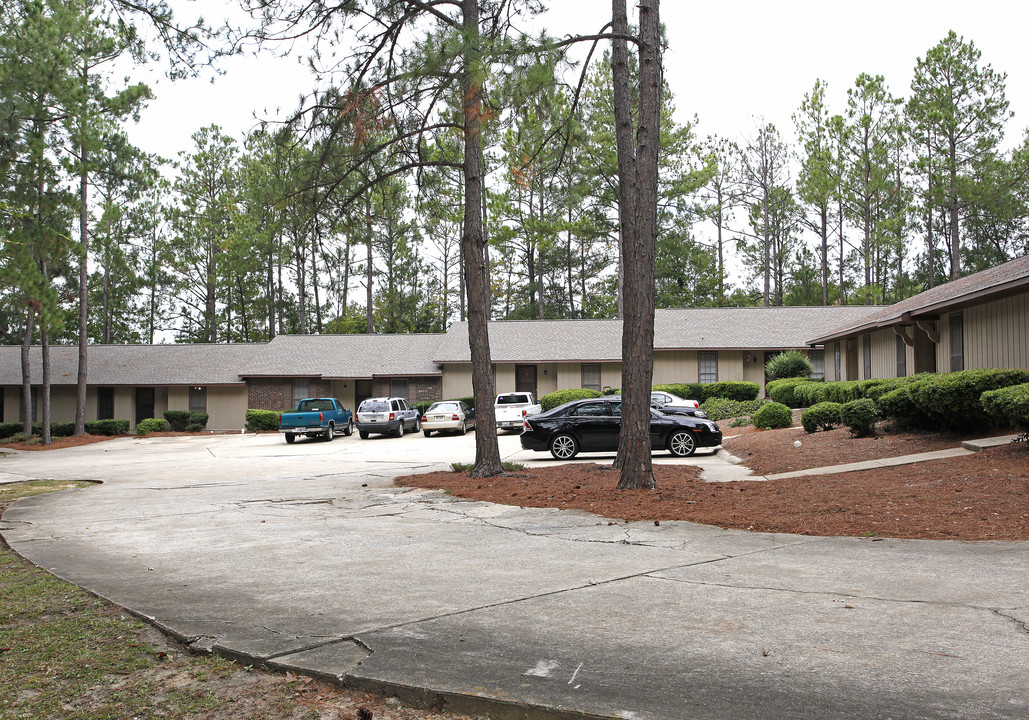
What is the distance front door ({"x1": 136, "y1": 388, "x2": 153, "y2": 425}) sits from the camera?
41.9m

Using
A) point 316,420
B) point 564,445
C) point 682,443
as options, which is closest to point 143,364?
point 316,420

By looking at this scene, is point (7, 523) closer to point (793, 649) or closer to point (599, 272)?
point (793, 649)

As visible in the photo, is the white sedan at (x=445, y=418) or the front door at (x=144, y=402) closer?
the white sedan at (x=445, y=418)

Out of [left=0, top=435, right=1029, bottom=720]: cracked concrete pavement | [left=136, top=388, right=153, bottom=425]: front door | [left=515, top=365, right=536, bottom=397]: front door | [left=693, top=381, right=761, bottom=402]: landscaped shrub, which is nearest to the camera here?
[left=0, top=435, right=1029, bottom=720]: cracked concrete pavement

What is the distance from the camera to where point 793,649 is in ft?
14.9

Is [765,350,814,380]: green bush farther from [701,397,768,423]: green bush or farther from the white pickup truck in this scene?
the white pickup truck

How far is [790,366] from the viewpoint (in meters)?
33.8

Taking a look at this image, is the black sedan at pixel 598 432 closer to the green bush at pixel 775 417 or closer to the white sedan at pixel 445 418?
the green bush at pixel 775 417

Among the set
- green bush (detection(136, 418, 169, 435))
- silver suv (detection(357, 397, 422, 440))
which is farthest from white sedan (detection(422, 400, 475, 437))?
green bush (detection(136, 418, 169, 435))

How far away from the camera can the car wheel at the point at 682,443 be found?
18.2 meters

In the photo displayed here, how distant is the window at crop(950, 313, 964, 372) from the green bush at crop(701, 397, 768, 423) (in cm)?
1133

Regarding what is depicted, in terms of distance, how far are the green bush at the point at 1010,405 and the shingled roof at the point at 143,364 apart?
3524 cm

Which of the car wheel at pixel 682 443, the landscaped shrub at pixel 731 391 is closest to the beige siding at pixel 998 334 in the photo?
the car wheel at pixel 682 443

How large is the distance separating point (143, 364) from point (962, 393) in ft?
133
